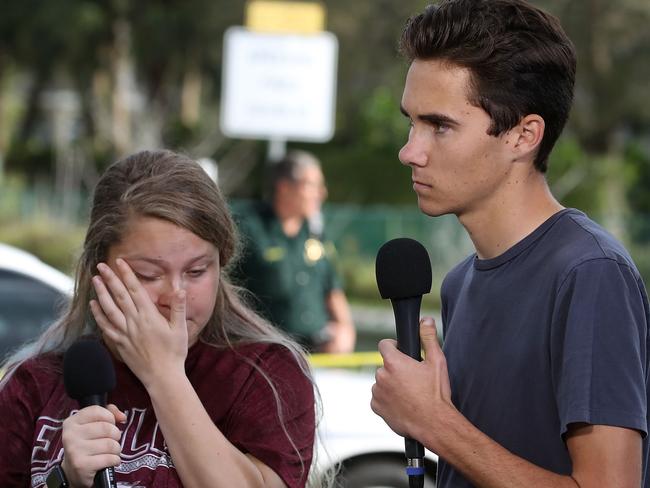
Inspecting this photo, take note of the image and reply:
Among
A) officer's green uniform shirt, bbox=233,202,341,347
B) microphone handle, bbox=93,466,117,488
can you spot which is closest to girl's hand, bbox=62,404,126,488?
microphone handle, bbox=93,466,117,488

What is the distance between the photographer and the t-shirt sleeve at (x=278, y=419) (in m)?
2.61

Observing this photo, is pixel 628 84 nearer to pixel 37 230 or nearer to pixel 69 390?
pixel 37 230

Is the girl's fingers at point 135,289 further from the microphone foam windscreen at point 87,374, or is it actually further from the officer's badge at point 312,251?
the officer's badge at point 312,251

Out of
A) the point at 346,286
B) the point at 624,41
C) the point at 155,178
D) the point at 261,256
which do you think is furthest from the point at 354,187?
the point at 155,178

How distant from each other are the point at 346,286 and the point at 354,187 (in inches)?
206

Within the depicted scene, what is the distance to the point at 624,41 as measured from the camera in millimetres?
29109

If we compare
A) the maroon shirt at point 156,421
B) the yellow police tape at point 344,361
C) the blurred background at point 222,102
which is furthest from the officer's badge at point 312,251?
the blurred background at point 222,102

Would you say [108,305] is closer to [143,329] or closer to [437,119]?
[143,329]

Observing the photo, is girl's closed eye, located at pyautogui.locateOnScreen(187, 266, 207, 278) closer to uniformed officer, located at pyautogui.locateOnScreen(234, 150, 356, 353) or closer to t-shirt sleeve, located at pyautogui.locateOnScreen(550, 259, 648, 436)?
t-shirt sleeve, located at pyautogui.locateOnScreen(550, 259, 648, 436)

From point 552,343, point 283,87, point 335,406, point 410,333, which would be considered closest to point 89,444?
point 410,333

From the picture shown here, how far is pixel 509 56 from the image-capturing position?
8.14 ft

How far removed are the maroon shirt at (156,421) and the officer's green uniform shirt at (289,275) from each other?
163 inches

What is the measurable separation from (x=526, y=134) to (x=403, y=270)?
37 cm

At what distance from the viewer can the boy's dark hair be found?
248 centimetres
